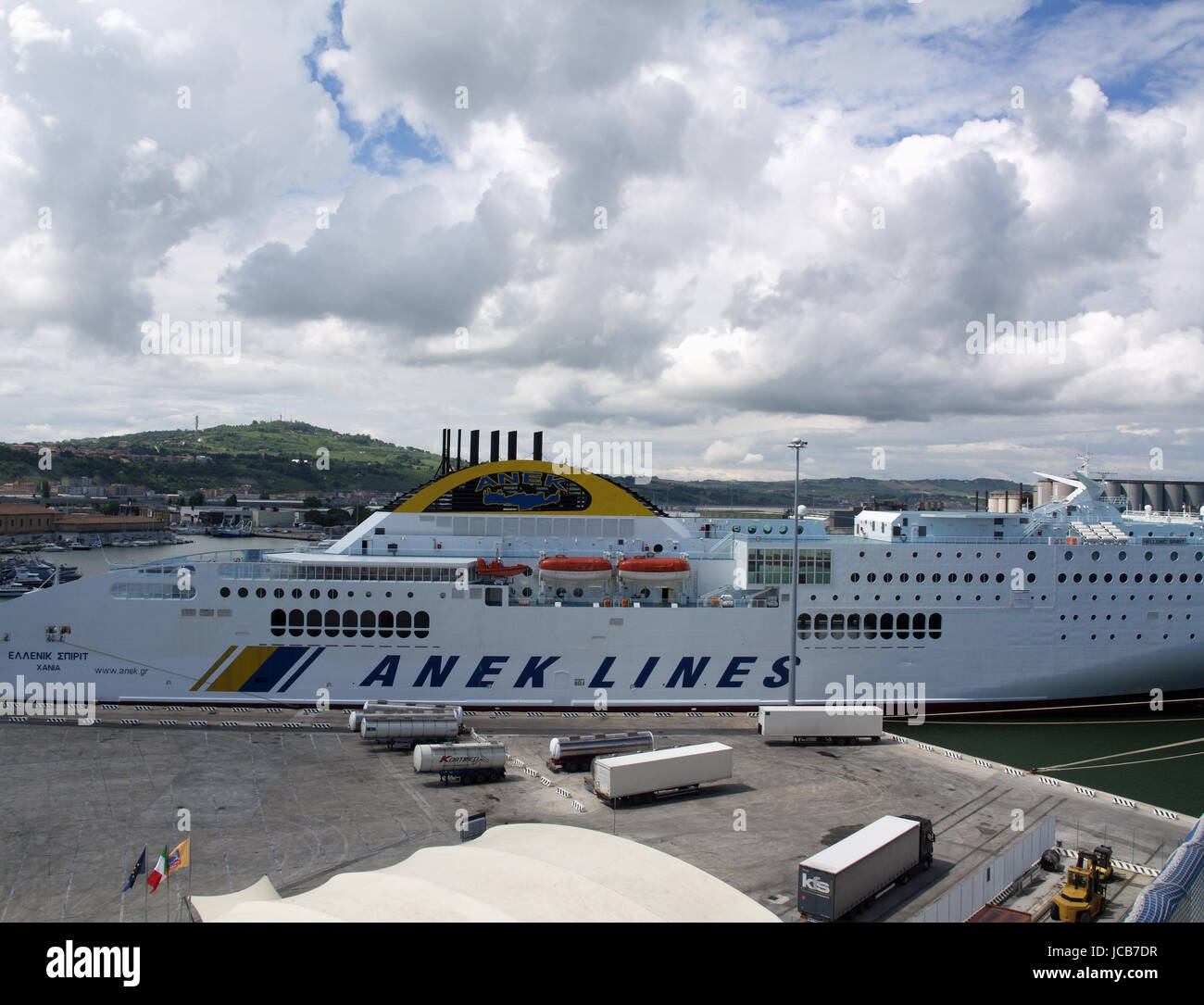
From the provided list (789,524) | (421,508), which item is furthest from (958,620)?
(421,508)

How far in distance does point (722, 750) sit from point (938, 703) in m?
9.30

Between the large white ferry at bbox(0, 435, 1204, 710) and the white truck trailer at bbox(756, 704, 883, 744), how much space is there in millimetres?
2926

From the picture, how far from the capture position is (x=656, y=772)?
44.0ft

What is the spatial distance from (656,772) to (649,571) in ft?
24.6

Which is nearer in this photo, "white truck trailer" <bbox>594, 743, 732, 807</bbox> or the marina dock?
the marina dock

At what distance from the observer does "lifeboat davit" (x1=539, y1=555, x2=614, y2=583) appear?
65.8 feet

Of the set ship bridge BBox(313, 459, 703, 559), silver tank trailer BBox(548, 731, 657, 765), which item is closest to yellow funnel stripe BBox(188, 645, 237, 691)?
ship bridge BBox(313, 459, 703, 559)

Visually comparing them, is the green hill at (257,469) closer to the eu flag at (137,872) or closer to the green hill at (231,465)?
the green hill at (231,465)

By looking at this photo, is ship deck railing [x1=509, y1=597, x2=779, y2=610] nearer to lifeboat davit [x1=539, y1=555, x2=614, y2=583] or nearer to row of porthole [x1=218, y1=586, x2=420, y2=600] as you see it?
lifeboat davit [x1=539, y1=555, x2=614, y2=583]

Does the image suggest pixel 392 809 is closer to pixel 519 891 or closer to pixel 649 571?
pixel 519 891

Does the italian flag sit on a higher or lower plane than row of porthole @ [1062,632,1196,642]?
lower
